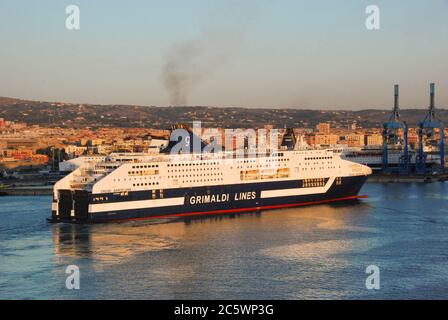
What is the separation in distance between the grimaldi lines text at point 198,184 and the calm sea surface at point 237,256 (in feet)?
2.80

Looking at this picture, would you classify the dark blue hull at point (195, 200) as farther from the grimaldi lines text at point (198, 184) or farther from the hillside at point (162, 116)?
the hillside at point (162, 116)

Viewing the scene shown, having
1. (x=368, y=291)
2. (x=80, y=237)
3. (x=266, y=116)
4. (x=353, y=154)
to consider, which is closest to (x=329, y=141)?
(x=353, y=154)

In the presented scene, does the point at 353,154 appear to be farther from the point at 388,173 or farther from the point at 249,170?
the point at 249,170

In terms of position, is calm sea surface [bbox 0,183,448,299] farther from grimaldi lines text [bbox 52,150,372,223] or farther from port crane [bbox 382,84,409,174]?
port crane [bbox 382,84,409,174]

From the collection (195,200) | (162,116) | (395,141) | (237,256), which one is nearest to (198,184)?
(195,200)

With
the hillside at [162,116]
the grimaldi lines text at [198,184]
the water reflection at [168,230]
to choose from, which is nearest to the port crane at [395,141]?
the grimaldi lines text at [198,184]

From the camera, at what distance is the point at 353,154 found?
4550 centimetres

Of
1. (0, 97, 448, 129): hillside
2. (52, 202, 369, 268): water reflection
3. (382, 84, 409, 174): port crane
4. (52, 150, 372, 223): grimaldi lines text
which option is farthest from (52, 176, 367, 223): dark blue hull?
(0, 97, 448, 129): hillside

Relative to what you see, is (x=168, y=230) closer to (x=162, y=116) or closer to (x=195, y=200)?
(x=195, y=200)

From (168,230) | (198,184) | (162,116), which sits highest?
(162,116)

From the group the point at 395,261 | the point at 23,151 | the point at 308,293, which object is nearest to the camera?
the point at 308,293

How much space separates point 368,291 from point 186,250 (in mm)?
4937

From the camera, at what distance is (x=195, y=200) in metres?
23.0

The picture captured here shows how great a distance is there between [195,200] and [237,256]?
6972 mm
